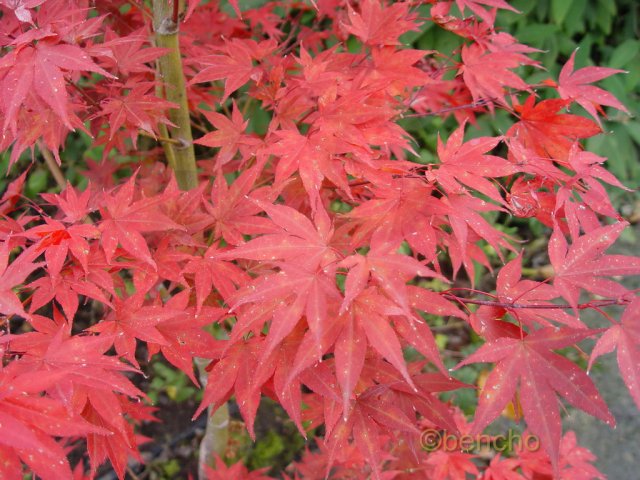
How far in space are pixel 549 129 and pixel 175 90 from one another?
31.5 inches

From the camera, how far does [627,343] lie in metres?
0.66

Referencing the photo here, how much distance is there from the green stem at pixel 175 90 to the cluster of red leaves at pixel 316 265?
3.5 inches

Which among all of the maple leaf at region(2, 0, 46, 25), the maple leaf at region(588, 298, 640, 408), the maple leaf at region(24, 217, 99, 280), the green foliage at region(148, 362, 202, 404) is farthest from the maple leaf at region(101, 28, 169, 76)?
the green foliage at region(148, 362, 202, 404)

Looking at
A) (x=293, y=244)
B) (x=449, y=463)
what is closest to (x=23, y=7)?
(x=293, y=244)

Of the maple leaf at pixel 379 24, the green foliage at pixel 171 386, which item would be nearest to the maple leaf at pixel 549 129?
the maple leaf at pixel 379 24

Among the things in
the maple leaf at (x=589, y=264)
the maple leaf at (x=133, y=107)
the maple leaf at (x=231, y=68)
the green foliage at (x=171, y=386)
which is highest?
the maple leaf at (x=231, y=68)

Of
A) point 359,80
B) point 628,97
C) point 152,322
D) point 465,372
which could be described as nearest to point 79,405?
point 152,322

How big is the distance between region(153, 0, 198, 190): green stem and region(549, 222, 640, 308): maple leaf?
2.49 feet

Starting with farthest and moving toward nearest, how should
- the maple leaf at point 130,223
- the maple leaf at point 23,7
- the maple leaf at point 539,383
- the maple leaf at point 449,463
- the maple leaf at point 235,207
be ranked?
the maple leaf at point 449,463 < the maple leaf at point 235,207 < the maple leaf at point 130,223 < the maple leaf at point 23,7 < the maple leaf at point 539,383

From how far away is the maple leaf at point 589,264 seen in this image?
2.41 feet

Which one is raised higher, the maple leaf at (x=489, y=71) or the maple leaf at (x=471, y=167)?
the maple leaf at (x=489, y=71)

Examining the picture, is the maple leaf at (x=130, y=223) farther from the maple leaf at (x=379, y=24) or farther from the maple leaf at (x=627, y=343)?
the maple leaf at (x=627, y=343)

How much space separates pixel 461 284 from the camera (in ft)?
8.96

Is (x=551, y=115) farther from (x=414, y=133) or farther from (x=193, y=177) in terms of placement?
(x=414, y=133)
